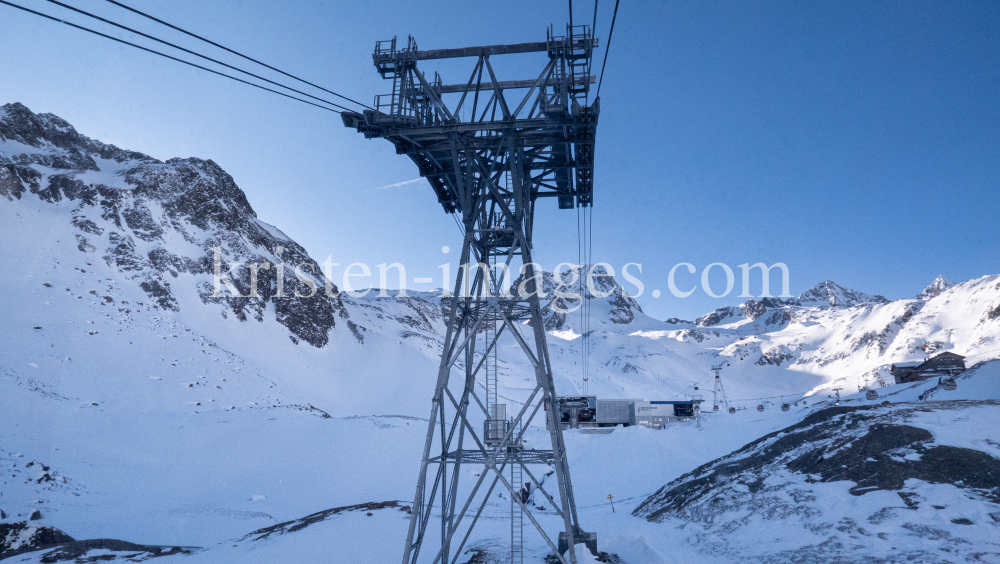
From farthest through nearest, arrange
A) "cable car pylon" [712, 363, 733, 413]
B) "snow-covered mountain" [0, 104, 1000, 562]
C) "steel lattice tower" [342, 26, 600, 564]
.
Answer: "cable car pylon" [712, 363, 733, 413] < "snow-covered mountain" [0, 104, 1000, 562] < "steel lattice tower" [342, 26, 600, 564]

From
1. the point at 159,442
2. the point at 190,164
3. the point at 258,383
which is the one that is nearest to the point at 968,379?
the point at 159,442

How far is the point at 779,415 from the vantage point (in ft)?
141

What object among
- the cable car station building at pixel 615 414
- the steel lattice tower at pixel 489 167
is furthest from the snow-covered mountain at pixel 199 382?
the cable car station building at pixel 615 414

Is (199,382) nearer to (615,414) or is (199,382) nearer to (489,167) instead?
(615,414)

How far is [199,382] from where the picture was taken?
50.3 m

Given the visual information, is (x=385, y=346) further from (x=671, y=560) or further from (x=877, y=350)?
(x=877, y=350)

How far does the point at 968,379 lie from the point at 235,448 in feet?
165

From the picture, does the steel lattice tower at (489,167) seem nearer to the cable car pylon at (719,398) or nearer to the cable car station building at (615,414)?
the cable car station building at (615,414)

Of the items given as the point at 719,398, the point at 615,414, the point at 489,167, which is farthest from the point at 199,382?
the point at 719,398

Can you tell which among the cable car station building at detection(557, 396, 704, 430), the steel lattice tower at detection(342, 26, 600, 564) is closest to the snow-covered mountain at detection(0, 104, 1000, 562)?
the steel lattice tower at detection(342, 26, 600, 564)

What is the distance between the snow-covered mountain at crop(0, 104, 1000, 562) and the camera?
2305cm

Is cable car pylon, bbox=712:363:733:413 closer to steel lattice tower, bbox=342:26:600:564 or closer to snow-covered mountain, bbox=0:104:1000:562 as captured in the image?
snow-covered mountain, bbox=0:104:1000:562

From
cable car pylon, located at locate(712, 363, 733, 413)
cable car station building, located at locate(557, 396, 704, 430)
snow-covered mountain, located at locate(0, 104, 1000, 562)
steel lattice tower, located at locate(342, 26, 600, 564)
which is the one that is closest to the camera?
steel lattice tower, located at locate(342, 26, 600, 564)

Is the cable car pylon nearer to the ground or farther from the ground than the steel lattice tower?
nearer to the ground
